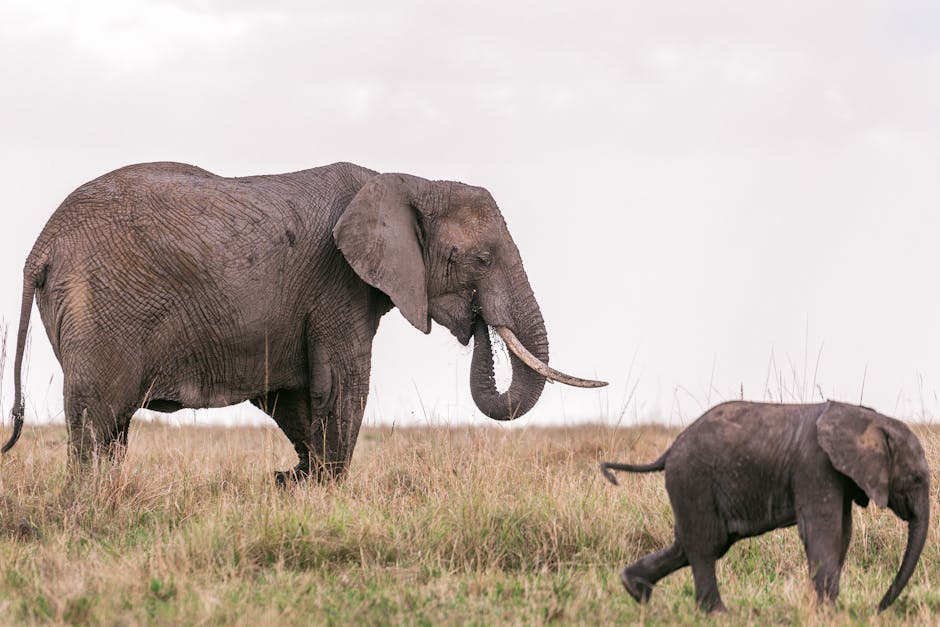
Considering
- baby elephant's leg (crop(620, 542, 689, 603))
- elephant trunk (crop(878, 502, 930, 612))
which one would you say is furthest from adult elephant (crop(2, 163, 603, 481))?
elephant trunk (crop(878, 502, 930, 612))

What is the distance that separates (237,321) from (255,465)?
1.40m

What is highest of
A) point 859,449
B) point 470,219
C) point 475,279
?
point 470,219

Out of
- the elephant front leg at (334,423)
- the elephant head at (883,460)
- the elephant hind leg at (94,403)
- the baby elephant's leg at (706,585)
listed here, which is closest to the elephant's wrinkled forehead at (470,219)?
the elephant front leg at (334,423)

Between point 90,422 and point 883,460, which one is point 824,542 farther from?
point 90,422

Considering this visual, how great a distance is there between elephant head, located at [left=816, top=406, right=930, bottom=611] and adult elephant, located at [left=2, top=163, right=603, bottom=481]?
372cm

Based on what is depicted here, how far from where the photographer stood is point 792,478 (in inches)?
256

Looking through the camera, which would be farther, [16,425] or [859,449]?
[16,425]

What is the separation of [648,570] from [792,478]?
0.86 m

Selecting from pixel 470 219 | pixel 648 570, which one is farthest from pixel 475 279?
pixel 648 570

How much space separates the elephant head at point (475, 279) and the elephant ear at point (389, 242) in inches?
0.5

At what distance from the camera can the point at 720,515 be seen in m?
6.61

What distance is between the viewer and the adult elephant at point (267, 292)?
9.89 meters

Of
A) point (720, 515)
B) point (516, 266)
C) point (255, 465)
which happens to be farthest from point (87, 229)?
point (720, 515)

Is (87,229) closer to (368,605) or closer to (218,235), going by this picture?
(218,235)
